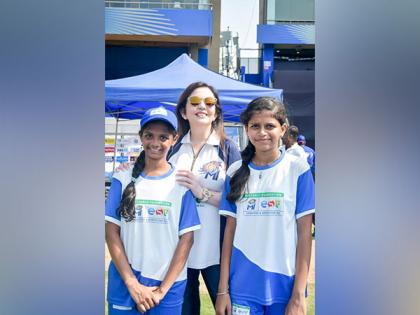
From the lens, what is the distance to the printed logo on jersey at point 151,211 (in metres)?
1.73

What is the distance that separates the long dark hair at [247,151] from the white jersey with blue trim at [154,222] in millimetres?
174

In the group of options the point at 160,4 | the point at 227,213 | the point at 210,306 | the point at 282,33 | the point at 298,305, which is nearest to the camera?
the point at 298,305

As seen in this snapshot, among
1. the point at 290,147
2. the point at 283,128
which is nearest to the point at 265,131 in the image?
the point at 283,128

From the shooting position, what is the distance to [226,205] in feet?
5.85

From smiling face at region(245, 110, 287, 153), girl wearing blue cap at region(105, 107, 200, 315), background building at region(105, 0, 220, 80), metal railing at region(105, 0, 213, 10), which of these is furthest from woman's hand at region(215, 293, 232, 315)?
metal railing at region(105, 0, 213, 10)

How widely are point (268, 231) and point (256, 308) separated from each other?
0.89 ft

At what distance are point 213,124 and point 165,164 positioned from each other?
34 cm

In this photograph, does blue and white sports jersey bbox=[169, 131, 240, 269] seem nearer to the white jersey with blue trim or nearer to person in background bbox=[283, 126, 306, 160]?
the white jersey with blue trim

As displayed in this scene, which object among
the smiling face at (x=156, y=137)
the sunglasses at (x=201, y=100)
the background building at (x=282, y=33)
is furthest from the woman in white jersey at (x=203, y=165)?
the background building at (x=282, y=33)

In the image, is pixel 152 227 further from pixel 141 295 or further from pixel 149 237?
pixel 141 295

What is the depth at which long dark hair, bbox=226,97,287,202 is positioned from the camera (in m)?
1.74

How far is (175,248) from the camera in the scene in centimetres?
177
